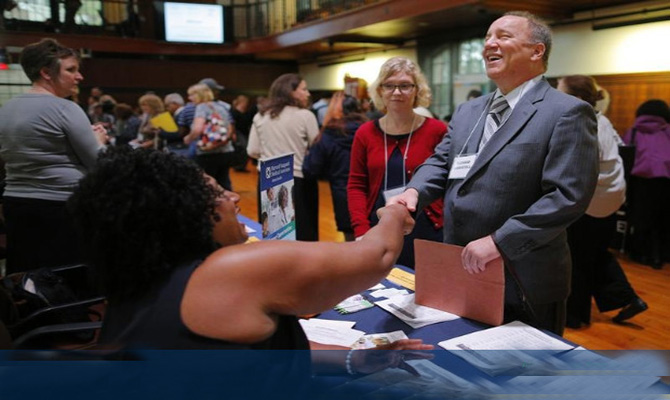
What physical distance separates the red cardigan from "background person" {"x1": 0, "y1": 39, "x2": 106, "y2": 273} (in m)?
1.31

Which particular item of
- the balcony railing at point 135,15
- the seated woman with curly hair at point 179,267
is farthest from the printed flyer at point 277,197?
the balcony railing at point 135,15

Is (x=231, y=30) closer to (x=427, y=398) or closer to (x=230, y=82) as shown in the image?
(x=230, y=82)

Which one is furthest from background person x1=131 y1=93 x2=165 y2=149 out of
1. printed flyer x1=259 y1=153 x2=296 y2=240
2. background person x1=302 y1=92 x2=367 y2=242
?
printed flyer x1=259 y1=153 x2=296 y2=240

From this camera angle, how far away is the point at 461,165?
1.76 m

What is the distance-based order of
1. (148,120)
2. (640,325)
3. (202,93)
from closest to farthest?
1. (640,325)
2. (202,93)
3. (148,120)

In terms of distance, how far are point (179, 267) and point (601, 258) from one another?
10.6 feet

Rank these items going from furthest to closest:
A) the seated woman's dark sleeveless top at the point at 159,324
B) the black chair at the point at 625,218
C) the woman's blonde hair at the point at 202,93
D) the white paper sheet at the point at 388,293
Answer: the woman's blonde hair at the point at 202,93, the black chair at the point at 625,218, the white paper sheet at the point at 388,293, the seated woman's dark sleeveless top at the point at 159,324

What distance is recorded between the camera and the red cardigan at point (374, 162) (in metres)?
2.44

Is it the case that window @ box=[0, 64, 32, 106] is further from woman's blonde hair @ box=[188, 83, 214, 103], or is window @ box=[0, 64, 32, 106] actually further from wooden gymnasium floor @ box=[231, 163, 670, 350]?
wooden gymnasium floor @ box=[231, 163, 670, 350]

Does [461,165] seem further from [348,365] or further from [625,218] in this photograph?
[625,218]

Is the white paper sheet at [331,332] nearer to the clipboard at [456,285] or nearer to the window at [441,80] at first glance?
the clipboard at [456,285]

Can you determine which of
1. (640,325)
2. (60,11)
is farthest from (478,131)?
(60,11)

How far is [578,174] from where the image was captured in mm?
1501

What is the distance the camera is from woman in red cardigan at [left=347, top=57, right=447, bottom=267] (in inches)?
95.4
